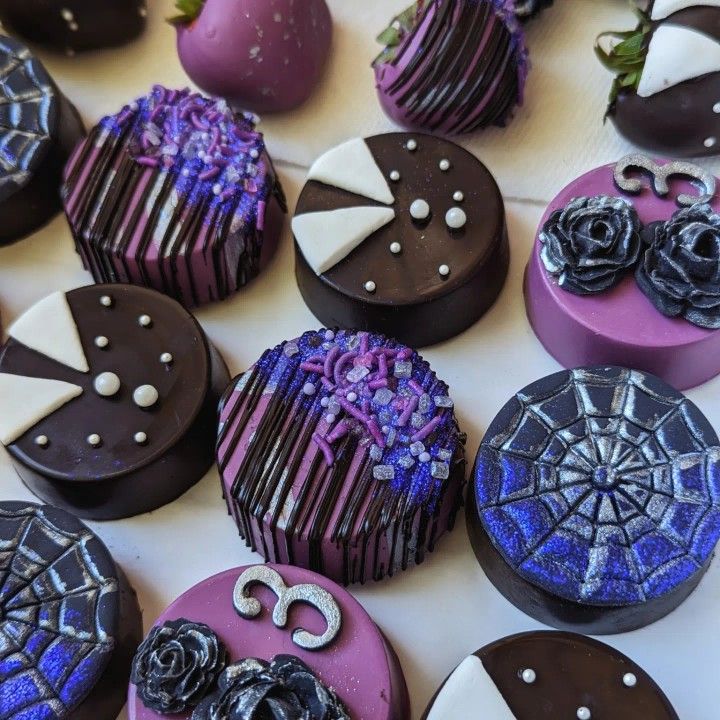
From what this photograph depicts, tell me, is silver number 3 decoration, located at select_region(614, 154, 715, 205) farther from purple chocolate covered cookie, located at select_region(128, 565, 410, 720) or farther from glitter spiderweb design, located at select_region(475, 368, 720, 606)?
purple chocolate covered cookie, located at select_region(128, 565, 410, 720)

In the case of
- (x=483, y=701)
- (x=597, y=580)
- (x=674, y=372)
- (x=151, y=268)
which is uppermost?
(x=151, y=268)

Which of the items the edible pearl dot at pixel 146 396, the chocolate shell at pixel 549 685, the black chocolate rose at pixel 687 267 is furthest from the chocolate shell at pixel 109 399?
the black chocolate rose at pixel 687 267

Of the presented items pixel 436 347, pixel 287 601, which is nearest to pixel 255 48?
pixel 436 347

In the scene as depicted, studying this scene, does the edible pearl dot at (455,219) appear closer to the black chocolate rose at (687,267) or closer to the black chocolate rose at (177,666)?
the black chocolate rose at (687,267)

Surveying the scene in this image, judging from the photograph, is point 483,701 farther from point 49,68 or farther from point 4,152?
point 49,68

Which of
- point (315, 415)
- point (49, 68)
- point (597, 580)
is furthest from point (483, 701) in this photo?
point (49, 68)

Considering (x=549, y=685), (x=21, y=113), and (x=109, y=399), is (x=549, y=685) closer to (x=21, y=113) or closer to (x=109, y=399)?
(x=109, y=399)
